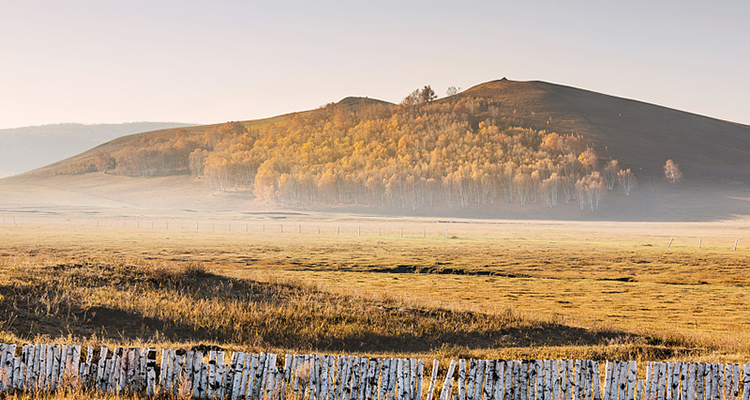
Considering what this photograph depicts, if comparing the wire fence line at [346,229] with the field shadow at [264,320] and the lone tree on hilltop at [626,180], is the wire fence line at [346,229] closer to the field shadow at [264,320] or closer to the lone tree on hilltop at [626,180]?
the field shadow at [264,320]

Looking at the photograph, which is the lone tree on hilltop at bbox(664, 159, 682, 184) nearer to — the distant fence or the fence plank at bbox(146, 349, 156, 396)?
the distant fence

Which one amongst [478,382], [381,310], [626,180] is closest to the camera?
[478,382]

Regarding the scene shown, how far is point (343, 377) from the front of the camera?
812cm

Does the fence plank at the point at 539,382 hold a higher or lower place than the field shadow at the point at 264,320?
higher

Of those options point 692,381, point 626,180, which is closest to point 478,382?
point 692,381

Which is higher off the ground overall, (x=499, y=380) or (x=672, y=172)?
(x=672, y=172)

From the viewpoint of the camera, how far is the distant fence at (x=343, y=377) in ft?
25.8

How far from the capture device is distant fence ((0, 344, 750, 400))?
7.87 meters

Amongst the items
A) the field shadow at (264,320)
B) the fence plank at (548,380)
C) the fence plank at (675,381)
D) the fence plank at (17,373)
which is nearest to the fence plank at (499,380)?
the fence plank at (548,380)

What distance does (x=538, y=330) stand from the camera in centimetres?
1822

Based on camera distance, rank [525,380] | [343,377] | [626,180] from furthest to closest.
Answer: [626,180] → [343,377] → [525,380]

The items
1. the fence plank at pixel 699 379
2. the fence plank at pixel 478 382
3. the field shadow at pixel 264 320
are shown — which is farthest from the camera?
the field shadow at pixel 264 320

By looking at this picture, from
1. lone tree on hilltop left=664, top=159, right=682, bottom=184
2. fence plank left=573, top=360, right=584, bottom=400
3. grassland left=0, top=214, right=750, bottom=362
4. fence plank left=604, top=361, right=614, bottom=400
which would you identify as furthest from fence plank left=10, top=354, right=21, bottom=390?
lone tree on hilltop left=664, top=159, right=682, bottom=184

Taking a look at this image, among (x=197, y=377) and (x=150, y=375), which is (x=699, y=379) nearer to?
(x=197, y=377)
